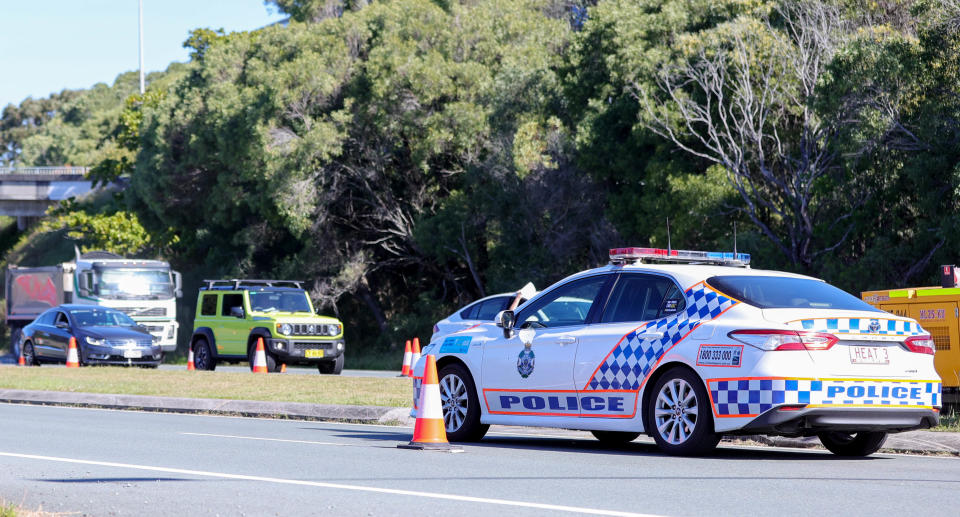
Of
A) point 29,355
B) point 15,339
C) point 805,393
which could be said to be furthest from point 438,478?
point 15,339

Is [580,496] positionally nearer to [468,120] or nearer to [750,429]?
[750,429]

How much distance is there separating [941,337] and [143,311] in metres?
26.1

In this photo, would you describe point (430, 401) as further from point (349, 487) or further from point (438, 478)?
point (349, 487)

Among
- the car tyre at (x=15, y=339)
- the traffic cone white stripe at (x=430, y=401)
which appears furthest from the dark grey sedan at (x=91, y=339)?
the traffic cone white stripe at (x=430, y=401)

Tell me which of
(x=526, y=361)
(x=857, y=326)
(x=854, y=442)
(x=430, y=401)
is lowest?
(x=854, y=442)

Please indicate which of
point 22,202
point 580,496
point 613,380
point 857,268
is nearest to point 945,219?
point 857,268

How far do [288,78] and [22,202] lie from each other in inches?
1540

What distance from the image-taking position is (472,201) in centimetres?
3769

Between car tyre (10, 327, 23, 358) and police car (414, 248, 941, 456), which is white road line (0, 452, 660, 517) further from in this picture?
car tyre (10, 327, 23, 358)

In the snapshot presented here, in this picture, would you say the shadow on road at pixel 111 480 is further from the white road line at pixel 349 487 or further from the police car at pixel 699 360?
the police car at pixel 699 360

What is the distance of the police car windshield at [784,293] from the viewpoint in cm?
1028

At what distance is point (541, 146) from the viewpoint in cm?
3503

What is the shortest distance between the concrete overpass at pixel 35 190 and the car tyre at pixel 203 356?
151 feet

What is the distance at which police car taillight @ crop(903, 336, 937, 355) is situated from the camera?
400 inches
